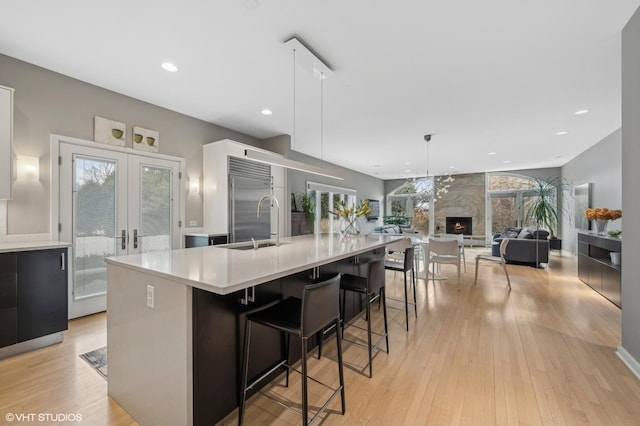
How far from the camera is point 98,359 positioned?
2.31 m

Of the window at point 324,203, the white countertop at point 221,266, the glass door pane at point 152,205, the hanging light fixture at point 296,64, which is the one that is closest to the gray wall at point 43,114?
the glass door pane at point 152,205

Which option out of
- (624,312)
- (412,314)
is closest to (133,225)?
(412,314)

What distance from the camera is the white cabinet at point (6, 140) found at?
8.02ft

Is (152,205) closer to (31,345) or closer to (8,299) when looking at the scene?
(8,299)

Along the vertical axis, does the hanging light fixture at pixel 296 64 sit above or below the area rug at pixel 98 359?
above

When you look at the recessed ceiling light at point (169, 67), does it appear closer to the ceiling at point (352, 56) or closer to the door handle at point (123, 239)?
the ceiling at point (352, 56)

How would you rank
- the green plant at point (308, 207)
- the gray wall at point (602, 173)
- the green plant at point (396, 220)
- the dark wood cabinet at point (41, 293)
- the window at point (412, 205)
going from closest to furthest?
1. the dark wood cabinet at point (41, 293)
2. the gray wall at point (602, 173)
3. the green plant at point (308, 207)
4. the window at point (412, 205)
5. the green plant at point (396, 220)

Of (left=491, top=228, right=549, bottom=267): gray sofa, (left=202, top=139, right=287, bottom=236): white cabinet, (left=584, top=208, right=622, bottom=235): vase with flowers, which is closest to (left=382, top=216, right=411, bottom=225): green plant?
(left=491, top=228, right=549, bottom=267): gray sofa

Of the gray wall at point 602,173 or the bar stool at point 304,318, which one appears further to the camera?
the gray wall at point 602,173

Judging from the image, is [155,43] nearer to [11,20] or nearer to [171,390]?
[11,20]

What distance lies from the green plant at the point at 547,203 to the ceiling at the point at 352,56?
2.23 m

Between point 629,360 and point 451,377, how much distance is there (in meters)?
1.50

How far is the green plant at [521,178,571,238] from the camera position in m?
6.40

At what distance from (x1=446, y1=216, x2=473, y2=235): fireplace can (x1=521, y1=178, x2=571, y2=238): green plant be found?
5.69 feet
